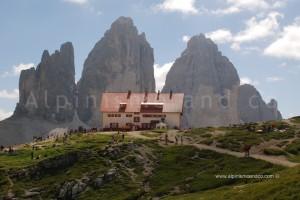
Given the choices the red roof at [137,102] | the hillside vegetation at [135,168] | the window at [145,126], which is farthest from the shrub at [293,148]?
the window at [145,126]

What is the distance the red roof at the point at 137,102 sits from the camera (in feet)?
427

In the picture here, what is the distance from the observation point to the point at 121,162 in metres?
82.3

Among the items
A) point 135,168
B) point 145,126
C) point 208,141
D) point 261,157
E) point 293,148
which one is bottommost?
point 135,168

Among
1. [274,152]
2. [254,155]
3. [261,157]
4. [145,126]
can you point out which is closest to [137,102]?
[145,126]

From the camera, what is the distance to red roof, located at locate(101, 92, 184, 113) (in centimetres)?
13000

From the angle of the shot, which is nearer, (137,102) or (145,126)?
(145,126)

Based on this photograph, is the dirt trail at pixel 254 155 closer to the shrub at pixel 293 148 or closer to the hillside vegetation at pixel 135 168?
the hillside vegetation at pixel 135 168

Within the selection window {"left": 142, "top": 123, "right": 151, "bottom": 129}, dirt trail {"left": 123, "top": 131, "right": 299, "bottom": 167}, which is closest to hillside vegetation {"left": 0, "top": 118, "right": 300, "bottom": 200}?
dirt trail {"left": 123, "top": 131, "right": 299, "bottom": 167}

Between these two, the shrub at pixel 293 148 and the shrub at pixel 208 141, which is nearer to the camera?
the shrub at pixel 293 148

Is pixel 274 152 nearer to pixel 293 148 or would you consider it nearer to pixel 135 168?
pixel 293 148

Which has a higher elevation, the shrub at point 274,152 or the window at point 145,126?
the window at point 145,126

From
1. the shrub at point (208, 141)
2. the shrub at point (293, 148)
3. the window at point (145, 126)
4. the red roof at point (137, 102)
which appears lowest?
the shrub at point (293, 148)

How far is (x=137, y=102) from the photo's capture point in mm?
132250

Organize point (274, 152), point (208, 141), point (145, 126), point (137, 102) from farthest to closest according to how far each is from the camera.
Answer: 1. point (137, 102)
2. point (145, 126)
3. point (208, 141)
4. point (274, 152)
